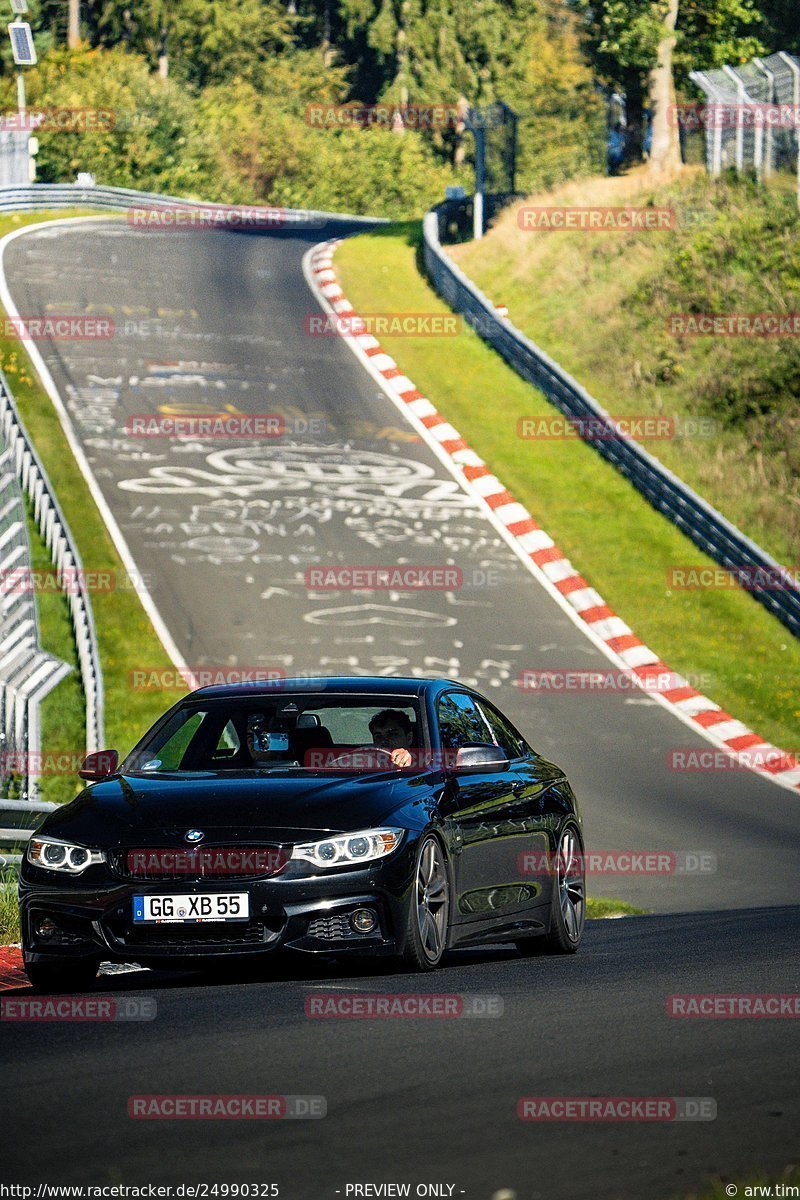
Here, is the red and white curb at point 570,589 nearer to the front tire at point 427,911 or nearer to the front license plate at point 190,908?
the front tire at point 427,911

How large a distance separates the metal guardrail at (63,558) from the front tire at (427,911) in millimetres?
6928

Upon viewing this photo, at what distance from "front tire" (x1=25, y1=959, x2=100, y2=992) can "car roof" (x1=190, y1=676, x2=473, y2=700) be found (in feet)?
5.59

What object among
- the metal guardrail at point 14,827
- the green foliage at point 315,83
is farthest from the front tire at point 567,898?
the green foliage at point 315,83

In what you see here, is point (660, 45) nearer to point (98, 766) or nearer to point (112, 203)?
point (112, 203)

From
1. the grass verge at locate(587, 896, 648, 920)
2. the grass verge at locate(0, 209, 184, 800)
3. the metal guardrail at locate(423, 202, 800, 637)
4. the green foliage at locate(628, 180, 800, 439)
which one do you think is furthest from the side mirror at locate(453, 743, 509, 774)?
the green foliage at locate(628, 180, 800, 439)

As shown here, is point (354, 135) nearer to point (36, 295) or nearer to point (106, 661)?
point (36, 295)

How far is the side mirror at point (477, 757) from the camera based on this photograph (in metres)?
9.16

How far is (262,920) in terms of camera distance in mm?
8281

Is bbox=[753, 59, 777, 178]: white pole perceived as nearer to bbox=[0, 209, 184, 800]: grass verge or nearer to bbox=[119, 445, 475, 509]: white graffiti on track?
bbox=[119, 445, 475, 509]: white graffiti on track

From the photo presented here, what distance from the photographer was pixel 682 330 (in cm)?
3650

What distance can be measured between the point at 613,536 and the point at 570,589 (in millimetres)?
2539

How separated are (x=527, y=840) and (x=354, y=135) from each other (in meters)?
87.8

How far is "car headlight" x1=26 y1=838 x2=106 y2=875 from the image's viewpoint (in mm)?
8477

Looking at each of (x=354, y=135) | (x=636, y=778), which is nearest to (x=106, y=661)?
(x=636, y=778)
